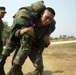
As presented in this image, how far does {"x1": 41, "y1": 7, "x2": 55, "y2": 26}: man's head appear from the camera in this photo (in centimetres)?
456

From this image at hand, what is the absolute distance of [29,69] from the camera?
293 inches

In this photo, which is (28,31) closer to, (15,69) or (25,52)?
(25,52)

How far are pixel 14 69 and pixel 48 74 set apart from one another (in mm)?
2067

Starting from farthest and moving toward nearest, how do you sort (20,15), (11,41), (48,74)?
1. (48,74)
2. (11,41)
3. (20,15)

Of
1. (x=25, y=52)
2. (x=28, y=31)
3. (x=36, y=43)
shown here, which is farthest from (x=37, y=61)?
(x=28, y=31)

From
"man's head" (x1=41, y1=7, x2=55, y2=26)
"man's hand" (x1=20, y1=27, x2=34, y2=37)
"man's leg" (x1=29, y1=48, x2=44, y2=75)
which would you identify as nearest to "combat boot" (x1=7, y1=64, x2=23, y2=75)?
"man's leg" (x1=29, y1=48, x2=44, y2=75)

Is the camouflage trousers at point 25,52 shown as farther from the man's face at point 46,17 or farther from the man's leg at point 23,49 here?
the man's face at point 46,17

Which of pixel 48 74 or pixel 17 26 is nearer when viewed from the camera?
pixel 17 26

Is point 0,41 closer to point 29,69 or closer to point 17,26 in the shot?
point 29,69

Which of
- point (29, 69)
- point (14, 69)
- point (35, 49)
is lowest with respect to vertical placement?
point (29, 69)

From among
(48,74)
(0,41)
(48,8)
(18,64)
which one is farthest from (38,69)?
(0,41)

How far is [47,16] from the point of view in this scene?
455 centimetres

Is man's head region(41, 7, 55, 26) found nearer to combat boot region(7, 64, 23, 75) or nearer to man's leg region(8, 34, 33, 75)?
man's leg region(8, 34, 33, 75)

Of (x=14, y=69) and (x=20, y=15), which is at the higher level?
(x=20, y=15)
